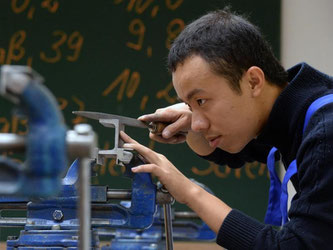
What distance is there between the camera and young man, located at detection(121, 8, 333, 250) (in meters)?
1.19

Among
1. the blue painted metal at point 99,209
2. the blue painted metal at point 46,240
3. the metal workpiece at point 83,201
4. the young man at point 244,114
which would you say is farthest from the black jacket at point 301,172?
the metal workpiece at point 83,201

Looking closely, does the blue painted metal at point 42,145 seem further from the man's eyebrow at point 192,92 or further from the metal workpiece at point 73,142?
the man's eyebrow at point 192,92

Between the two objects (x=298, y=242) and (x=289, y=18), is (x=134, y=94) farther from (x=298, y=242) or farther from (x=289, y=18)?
(x=298, y=242)

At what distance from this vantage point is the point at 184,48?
136 cm

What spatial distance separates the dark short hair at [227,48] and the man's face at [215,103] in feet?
0.06

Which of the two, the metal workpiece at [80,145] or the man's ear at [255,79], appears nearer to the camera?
the metal workpiece at [80,145]

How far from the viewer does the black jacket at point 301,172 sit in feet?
3.79

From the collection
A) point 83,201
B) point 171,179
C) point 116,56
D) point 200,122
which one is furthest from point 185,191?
point 116,56

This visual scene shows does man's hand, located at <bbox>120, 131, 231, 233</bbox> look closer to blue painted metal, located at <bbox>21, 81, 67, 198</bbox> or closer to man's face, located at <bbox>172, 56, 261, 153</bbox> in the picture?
man's face, located at <bbox>172, 56, 261, 153</bbox>

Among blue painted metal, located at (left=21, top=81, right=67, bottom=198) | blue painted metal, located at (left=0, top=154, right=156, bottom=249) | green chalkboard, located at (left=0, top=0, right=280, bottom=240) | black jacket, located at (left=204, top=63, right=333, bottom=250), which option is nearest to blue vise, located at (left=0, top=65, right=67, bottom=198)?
blue painted metal, located at (left=21, top=81, right=67, bottom=198)

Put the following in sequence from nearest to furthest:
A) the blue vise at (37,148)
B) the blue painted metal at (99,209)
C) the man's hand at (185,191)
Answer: the blue vise at (37,148) → the man's hand at (185,191) → the blue painted metal at (99,209)

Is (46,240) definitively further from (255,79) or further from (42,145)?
(42,145)

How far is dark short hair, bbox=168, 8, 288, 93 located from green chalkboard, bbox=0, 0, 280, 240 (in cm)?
143

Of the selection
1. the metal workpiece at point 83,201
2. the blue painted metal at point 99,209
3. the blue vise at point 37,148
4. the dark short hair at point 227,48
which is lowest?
the blue painted metal at point 99,209
